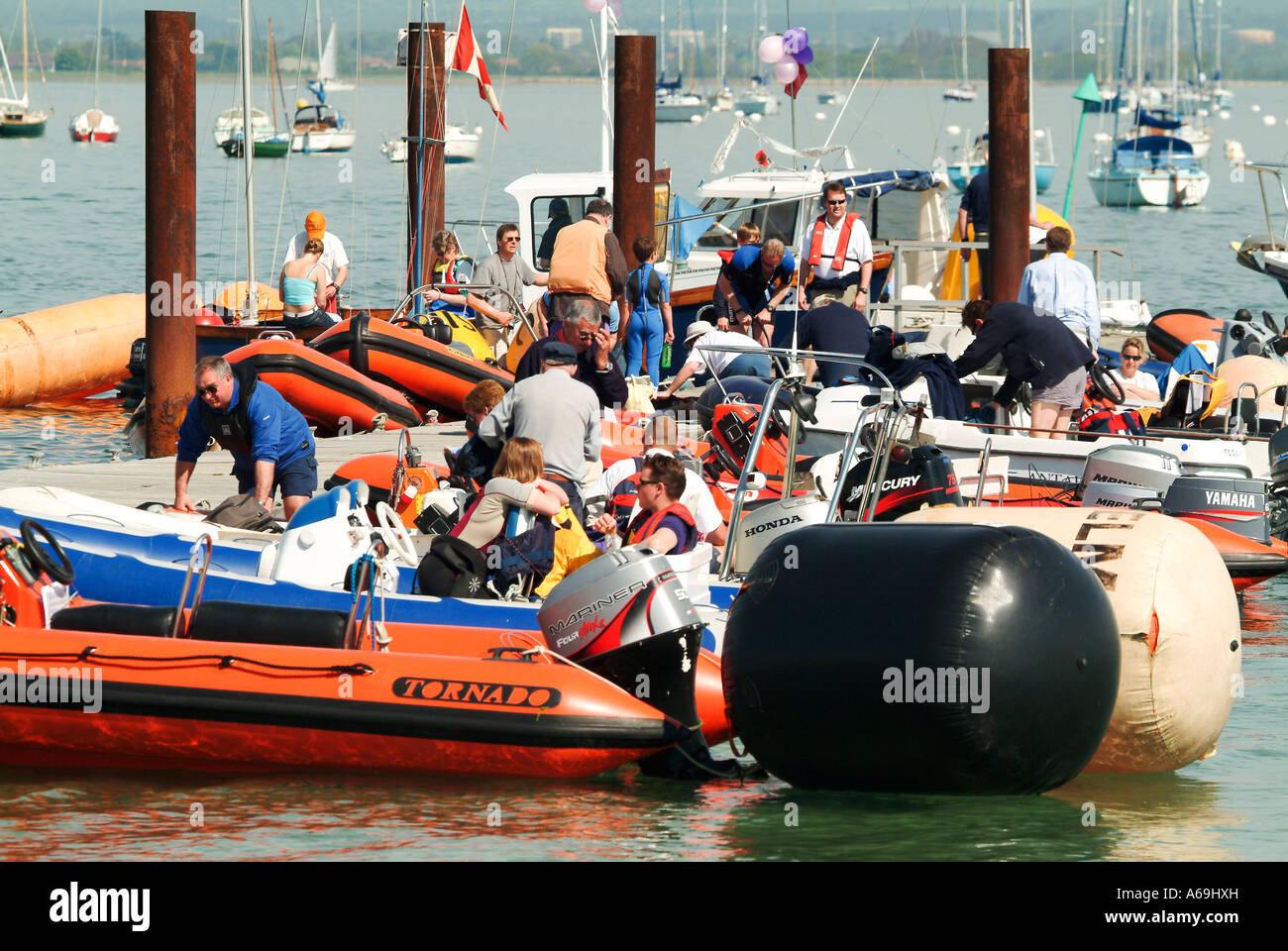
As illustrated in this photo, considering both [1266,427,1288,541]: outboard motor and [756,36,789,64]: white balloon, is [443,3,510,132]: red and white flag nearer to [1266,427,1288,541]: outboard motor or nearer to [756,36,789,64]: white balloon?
[756,36,789,64]: white balloon

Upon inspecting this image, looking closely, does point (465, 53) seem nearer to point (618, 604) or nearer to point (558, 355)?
point (558, 355)

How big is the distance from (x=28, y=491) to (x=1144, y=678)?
508 cm

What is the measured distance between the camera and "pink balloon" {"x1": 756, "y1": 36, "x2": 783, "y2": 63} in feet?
51.5

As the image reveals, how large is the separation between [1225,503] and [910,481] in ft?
6.58

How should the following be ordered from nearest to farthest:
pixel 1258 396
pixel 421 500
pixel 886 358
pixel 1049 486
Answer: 1. pixel 421 500
2. pixel 1049 486
3. pixel 886 358
4. pixel 1258 396

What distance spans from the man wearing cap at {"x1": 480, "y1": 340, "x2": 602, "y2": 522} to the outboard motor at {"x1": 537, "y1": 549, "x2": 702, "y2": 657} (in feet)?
5.57

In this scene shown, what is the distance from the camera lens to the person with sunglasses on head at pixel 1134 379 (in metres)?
12.2

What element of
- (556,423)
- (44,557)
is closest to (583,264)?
(556,423)

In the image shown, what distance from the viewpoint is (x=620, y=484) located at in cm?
870

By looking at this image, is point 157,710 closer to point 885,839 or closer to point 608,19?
point 885,839

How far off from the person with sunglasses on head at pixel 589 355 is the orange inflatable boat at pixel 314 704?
2.93 m

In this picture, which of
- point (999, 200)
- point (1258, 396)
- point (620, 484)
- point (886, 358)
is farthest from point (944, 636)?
point (999, 200)

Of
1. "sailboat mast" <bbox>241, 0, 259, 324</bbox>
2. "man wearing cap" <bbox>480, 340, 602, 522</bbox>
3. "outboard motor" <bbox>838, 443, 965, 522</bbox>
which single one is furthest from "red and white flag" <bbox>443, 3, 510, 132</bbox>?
"outboard motor" <bbox>838, 443, 965, 522</bbox>
